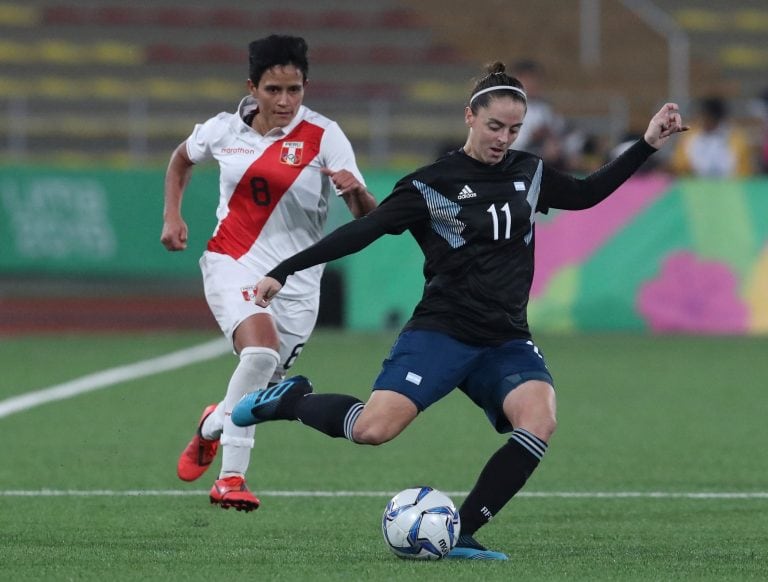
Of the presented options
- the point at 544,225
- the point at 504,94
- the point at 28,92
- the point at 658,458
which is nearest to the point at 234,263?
the point at 504,94

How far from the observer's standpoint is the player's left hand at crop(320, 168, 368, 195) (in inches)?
264

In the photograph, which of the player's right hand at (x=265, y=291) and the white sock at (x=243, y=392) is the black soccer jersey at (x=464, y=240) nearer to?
the player's right hand at (x=265, y=291)

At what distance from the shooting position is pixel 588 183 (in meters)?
6.48

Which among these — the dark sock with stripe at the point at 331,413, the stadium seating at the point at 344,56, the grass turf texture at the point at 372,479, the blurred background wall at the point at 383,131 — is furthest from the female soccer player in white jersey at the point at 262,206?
the stadium seating at the point at 344,56

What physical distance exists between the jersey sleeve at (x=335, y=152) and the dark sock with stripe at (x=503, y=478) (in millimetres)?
1841

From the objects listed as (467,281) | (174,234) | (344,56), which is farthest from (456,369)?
(344,56)

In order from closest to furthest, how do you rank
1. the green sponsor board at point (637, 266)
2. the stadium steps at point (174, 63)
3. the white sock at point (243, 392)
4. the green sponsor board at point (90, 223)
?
1. the white sock at point (243, 392)
2. the green sponsor board at point (637, 266)
3. the green sponsor board at point (90, 223)
4. the stadium steps at point (174, 63)

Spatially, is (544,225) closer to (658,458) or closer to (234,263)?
(658,458)

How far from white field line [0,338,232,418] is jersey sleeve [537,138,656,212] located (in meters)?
5.22

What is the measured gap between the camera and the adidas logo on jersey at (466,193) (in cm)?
616

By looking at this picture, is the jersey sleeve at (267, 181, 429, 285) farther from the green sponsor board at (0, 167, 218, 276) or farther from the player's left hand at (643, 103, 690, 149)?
the green sponsor board at (0, 167, 218, 276)

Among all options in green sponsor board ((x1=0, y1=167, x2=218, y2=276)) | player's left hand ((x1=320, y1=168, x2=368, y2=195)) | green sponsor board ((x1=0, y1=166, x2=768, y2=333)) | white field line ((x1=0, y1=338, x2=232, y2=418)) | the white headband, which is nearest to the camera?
the white headband

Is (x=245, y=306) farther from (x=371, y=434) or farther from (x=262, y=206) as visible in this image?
(x=371, y=434)

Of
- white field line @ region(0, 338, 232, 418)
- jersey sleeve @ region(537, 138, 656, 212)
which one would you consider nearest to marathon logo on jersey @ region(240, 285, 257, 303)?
jersey sleeve @ region(537, 138, 656, 212)
